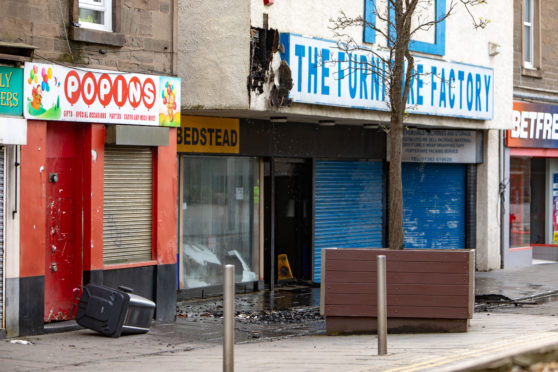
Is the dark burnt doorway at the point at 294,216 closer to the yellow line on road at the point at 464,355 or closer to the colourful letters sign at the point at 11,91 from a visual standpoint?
the colourful letters sign at the point at 11,91

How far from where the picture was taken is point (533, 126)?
2269 centimetres

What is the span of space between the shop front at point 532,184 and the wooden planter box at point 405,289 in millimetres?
11368

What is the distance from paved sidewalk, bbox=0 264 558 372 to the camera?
853 centimetres

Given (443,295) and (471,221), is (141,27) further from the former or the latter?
(471,221)

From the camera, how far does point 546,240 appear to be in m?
25.0

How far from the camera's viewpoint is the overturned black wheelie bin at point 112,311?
11289 mm

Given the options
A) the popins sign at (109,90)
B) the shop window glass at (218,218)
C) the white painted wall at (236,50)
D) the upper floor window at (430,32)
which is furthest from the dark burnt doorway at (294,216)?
the popins sign at (109,90)

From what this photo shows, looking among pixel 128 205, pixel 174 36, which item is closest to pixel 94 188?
pixel 128 205

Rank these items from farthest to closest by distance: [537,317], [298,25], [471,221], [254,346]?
[471,221], [298,25], [537,317], [254,346]

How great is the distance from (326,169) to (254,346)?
8.04m

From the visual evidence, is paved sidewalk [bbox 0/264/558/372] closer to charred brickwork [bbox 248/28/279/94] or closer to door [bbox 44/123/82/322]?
door [bbox 44/123/82/322]

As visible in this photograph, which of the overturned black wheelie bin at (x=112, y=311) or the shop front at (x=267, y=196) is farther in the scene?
the shop front at (x=267, y=196)

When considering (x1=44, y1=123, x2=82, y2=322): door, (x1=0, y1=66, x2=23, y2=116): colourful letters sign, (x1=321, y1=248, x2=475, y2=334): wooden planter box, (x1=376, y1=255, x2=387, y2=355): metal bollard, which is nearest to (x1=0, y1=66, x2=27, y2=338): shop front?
(x1=0, y1=66, x2=23, y2=116): colourful letters sign

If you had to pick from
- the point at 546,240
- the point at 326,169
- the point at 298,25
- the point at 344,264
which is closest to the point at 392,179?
the point at 344,264
